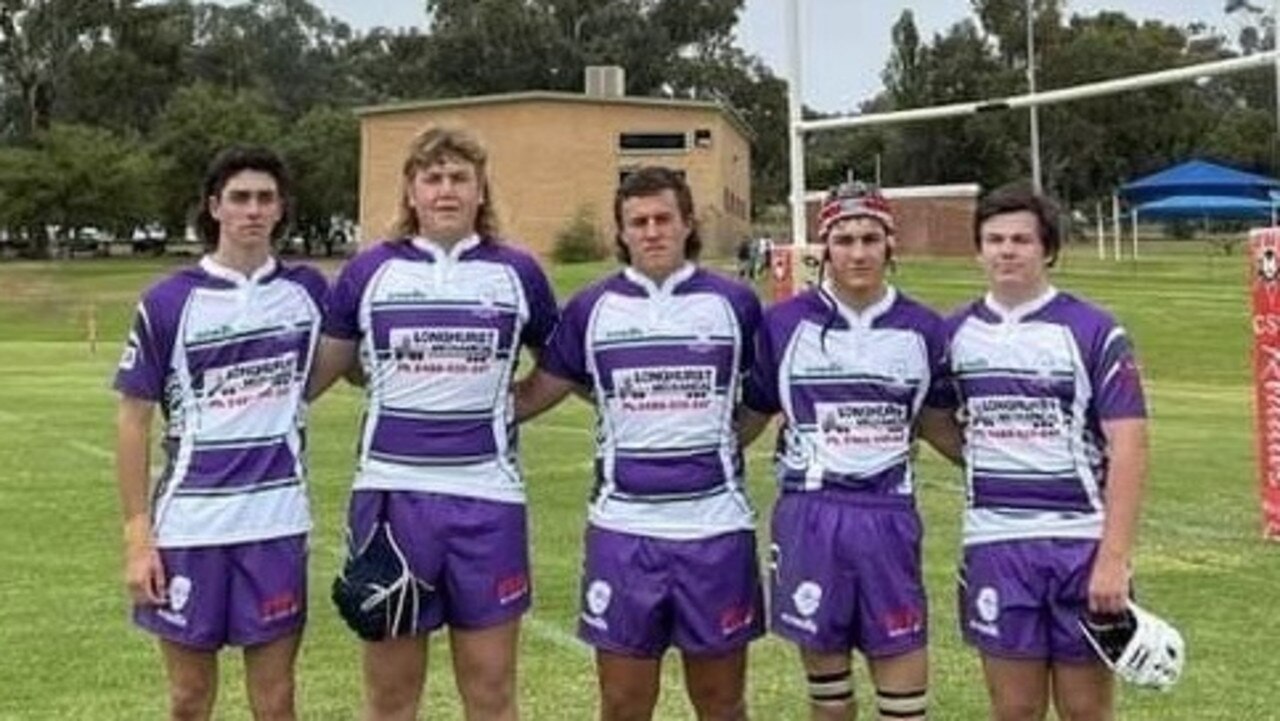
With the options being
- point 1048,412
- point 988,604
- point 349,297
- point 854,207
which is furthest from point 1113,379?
point 349,297

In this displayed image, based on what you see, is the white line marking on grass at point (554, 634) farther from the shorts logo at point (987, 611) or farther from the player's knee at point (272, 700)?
the shorts logo at point (987, 611)

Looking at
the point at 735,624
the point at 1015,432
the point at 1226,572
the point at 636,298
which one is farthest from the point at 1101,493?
the point at 1226,572

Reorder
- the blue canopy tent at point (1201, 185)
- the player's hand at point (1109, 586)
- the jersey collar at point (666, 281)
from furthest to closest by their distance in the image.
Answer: the blue canopy tent at point (1201, 185) < the jersey collar at point (666, 281) < the player's hand at point (1109, 586)

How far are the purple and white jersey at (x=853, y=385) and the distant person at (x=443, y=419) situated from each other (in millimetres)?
716

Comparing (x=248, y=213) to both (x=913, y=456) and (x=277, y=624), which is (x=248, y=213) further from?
(x=913, y=456)

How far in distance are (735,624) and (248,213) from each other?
1628 millimetres

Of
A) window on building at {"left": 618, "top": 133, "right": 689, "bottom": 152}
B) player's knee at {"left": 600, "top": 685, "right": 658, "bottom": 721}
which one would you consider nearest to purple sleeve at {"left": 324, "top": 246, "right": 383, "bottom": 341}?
player's knee at {"left": 600, "top": 685, "right": 658, "bottom": 721}

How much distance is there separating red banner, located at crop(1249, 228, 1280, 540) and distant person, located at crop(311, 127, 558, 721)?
607cm

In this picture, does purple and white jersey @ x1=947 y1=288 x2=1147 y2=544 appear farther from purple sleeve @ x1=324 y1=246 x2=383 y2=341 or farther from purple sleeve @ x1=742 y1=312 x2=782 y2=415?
purple sleeve @ x1=324 y1=246 x2=383 y2=341

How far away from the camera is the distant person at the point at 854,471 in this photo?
4.70 m

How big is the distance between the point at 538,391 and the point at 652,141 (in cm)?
5334

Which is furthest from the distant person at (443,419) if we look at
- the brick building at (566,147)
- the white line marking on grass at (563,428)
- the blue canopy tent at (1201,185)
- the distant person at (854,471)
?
the brick building at (566,147)

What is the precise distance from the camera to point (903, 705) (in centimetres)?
474

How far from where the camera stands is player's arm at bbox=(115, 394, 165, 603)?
15.4 ft
